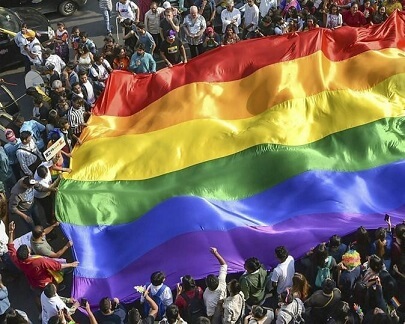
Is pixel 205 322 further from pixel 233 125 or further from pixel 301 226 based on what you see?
pixel 233 125

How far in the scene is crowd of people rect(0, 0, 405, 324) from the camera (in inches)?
279

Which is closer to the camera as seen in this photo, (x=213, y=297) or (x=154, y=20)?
(x=213, y=297)

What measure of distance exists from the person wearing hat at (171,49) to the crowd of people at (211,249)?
3 cm

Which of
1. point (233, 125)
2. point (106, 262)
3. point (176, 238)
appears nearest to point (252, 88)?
Result: point (233, 125)

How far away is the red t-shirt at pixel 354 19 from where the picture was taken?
12.5 meters

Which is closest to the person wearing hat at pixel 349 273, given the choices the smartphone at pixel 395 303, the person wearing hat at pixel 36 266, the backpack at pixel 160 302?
the smartphone at pixel 395 303

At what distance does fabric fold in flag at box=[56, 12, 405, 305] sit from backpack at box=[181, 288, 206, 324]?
598 mm

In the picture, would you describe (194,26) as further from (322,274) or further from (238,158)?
(322,274)

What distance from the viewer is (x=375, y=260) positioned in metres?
7.10

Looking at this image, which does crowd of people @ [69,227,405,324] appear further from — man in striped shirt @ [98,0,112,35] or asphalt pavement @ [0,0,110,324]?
man in striped shirt @ [98,0,112,35]

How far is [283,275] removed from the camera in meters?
7.41

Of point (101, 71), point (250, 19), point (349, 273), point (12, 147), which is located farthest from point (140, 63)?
point (349, 273)

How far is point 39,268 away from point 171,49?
591 cm

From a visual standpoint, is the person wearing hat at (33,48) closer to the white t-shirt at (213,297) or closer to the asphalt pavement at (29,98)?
the asphalt pavement at (29,98)
